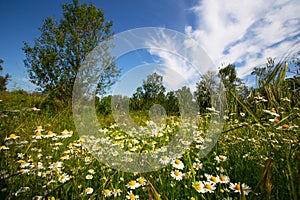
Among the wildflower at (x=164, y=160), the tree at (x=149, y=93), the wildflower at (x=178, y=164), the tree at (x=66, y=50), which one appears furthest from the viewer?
the tree at (x=66, y=50)

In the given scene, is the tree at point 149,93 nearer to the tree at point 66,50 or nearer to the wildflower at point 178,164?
the wildflower at point 178,164

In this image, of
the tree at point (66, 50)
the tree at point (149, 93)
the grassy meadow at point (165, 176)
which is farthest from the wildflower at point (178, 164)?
the tree at point (66, 50)

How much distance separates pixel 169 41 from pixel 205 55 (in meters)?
0.39

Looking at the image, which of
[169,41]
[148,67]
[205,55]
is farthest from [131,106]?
[205,55]

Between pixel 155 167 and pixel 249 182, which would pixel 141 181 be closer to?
pixel 155 167

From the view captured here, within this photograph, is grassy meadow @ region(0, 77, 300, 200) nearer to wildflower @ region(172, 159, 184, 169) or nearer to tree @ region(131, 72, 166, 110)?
wildflower @ region(172, 159, 184, 169)

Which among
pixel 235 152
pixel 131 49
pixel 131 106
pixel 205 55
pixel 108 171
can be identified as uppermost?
pixel 131 49

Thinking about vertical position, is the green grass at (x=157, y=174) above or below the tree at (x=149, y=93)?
below

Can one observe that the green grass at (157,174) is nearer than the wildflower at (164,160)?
Yes

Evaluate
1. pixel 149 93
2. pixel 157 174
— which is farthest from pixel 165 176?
pixel 149 93

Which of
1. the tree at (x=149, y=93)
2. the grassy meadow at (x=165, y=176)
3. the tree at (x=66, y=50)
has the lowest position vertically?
the grassy meadow at (x=165, y=176)

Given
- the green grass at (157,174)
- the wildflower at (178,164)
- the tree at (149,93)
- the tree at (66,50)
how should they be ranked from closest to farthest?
the green grass at (157,174) < the wildflower at (178,164) < the tree at (149,93) < the tree at (66,50)

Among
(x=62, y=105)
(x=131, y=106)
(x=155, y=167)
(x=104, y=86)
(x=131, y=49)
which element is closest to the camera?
(x=155, y=167)

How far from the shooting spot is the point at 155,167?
1.42 metres
